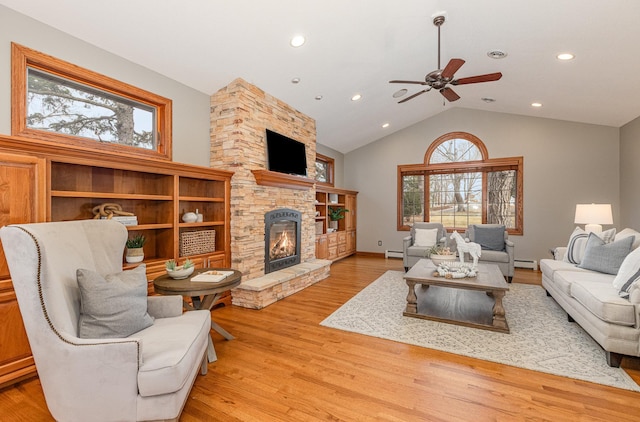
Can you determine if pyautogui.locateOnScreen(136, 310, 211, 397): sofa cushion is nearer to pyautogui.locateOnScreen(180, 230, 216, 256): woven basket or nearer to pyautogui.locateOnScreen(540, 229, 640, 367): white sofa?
pyautogui.locateOnScreen(180, 230, 216, 256): woven basket

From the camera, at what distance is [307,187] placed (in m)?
5.21

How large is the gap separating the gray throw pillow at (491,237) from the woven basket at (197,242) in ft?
14.6

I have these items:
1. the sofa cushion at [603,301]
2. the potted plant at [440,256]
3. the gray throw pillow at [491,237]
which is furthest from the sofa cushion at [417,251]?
the sofa cushion at [603,301]

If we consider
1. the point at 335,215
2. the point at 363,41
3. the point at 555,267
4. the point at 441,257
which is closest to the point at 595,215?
the point at 555,267

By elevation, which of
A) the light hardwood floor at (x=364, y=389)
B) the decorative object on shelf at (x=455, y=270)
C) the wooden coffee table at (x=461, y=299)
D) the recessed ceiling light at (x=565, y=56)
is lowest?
the light hardwood floor at (x=364, y=389)

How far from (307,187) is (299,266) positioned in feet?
4.51

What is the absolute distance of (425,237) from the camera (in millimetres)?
5832

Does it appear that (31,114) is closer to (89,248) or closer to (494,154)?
(89,248)

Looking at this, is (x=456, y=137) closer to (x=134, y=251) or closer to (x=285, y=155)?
(x=285, y=155)

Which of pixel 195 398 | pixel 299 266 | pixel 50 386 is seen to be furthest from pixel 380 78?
pixel 50 386

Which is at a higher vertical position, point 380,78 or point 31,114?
point 380,78

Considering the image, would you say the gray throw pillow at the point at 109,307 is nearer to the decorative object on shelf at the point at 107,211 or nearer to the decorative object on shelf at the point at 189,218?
the decorative object on shelf at the point at 107,211

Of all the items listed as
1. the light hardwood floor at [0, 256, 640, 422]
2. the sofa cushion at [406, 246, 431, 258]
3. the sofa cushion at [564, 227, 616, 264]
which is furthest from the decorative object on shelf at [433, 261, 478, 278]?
the sofa cushion at [406, 246, 431, 258]

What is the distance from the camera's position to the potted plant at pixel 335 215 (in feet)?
22.7
